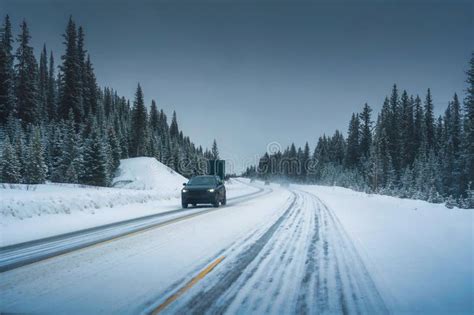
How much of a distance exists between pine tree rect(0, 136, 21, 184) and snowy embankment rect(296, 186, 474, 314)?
36.3 metres

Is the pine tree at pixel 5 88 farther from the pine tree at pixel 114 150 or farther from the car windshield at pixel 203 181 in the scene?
the car windshield at pixel 203 181

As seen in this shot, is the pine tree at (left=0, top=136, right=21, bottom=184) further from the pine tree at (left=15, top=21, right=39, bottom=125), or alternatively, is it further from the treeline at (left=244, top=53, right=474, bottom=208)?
the treeline at (left=244, top=53, right=474, bottom=208)

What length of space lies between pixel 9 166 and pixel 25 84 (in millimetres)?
25832

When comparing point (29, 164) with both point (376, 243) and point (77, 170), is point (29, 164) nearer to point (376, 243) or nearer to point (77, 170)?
point (77, 170)

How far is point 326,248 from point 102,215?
11.8 meters

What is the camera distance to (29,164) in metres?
39.1

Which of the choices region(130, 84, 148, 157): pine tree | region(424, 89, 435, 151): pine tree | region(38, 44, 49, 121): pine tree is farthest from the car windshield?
region(424, 89, 435, 151): pine tree

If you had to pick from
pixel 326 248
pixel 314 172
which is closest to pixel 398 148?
pixel 314 172

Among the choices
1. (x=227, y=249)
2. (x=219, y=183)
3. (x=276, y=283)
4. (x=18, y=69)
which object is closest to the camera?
(x=276, y=283)

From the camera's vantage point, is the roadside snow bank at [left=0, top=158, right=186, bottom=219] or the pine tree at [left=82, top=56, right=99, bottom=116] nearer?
the roadside snow bank at [left=0, top=158, right=186, bottom=219]

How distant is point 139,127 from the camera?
246 feet

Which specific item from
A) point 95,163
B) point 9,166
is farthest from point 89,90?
point 9,166

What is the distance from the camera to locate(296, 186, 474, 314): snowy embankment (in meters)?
5.20

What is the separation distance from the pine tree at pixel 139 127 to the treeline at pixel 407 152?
141 feet
